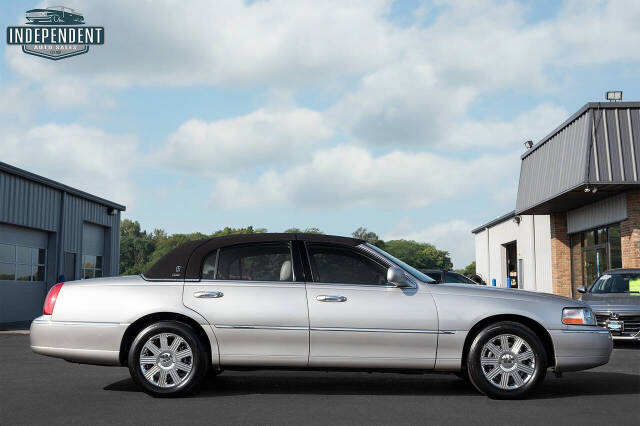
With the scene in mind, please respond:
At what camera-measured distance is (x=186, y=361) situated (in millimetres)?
7809

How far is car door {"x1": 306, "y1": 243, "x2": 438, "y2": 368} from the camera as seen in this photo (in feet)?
25.2

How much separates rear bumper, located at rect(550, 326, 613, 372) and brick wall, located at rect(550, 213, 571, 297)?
2080 cm

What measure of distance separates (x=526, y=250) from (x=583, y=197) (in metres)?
12.2

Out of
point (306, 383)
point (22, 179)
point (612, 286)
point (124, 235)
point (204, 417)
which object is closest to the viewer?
point (204, 417)

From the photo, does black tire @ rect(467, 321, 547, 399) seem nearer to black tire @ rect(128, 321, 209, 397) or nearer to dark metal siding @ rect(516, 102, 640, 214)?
black tire @ rect(128, 321, 209, 397)

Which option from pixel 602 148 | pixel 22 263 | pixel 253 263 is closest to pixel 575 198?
pixel 602 148

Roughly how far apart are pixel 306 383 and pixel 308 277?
1659mm

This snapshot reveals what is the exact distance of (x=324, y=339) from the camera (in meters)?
7.71

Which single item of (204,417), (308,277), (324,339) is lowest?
(204,417)

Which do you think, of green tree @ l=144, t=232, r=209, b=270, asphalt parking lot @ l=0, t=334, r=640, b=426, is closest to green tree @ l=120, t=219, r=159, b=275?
green tree @ l=144, t=232, r=209, b=270

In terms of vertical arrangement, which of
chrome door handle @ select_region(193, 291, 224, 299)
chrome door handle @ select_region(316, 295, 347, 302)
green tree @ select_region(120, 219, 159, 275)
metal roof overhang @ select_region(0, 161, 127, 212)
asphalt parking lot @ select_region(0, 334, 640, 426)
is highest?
green tree @ select_region(120, 219, 159, 275)

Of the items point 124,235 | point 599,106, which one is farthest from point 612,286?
point 124,235

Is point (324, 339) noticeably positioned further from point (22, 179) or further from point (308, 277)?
point (22, 179)

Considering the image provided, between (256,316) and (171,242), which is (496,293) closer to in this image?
(256,316)
